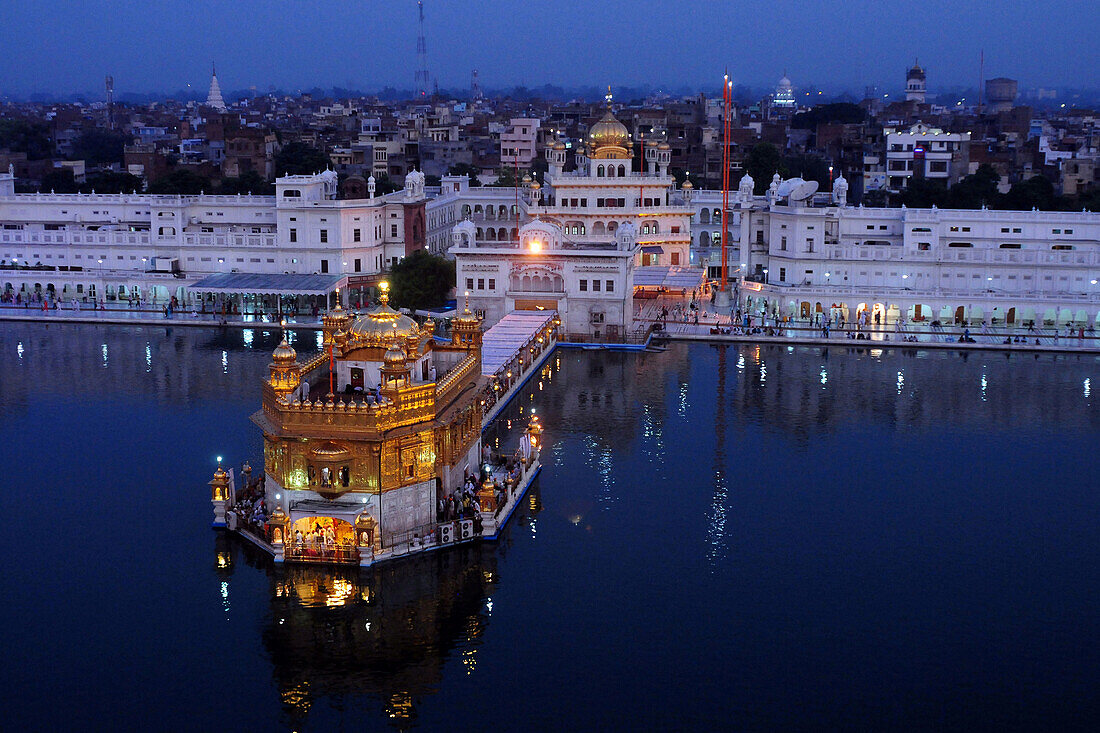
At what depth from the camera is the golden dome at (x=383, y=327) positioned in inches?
985

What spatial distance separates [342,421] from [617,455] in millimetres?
8270

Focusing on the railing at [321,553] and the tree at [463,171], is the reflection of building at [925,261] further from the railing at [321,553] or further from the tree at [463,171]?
the tree at [463,171]

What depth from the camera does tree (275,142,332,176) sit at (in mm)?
73438

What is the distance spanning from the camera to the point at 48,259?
51344 millimetres

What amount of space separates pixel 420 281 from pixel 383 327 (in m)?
21.4

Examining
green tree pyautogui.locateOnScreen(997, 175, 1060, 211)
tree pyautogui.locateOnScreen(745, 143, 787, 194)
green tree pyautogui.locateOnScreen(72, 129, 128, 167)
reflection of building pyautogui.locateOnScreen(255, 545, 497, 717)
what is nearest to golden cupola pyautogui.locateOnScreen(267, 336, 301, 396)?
reflection of building pyautogui.locateOnScreen(255, 545, 497, 717)

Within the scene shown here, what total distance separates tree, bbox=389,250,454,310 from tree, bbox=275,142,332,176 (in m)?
26.5

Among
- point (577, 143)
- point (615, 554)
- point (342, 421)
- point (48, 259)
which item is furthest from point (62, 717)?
point (577, 143)

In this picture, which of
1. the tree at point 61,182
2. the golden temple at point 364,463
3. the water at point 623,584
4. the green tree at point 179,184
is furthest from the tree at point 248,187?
the golden temple at point 364,463

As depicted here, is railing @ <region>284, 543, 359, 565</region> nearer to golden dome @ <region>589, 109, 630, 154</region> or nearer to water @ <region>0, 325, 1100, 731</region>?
water @ <region>0, 325, 1100, 731</region>

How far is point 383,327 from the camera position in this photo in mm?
25094

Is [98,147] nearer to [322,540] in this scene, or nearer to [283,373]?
[283,373]

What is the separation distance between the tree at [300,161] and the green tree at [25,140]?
2228 centimetres

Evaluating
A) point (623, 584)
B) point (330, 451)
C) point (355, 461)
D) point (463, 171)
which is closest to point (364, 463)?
point (355, 461)
